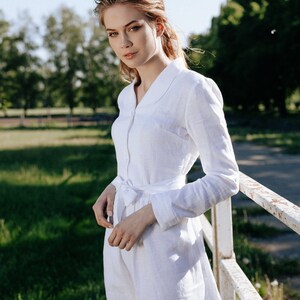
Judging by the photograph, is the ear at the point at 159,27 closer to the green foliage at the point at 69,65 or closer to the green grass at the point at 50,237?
the green grass at the point at 50,237

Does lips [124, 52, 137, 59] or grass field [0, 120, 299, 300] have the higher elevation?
lips [124, 52, 137, 59]

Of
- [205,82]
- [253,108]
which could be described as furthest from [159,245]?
[253,108]

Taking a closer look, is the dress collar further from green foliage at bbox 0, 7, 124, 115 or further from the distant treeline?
green foliage at bbox 0, 7, 124, 115

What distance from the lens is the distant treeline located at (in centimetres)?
3472

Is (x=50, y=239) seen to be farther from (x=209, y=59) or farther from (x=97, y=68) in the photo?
(x=97, y=68)

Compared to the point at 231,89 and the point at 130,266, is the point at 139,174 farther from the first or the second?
the point at 231,89

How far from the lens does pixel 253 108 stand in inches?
1987

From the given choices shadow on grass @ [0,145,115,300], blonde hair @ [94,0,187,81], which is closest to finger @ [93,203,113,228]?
blonde hair @ [94,0,187,81]

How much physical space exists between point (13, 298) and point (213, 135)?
2.90m

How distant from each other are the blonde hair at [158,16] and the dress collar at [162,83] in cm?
11

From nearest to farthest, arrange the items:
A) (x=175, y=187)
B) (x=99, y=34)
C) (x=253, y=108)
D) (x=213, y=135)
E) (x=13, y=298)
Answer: (x=213, y=135) → (x=175, y=187) → (x=13, y=298) → (x=253, y=108) → (x=99, y=34)

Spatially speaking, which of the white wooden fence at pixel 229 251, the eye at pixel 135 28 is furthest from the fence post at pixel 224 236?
the eye at pixel 135 28

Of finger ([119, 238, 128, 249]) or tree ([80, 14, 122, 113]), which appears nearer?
finger ([119, 238, 128, 249])

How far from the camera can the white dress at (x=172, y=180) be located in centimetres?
172
